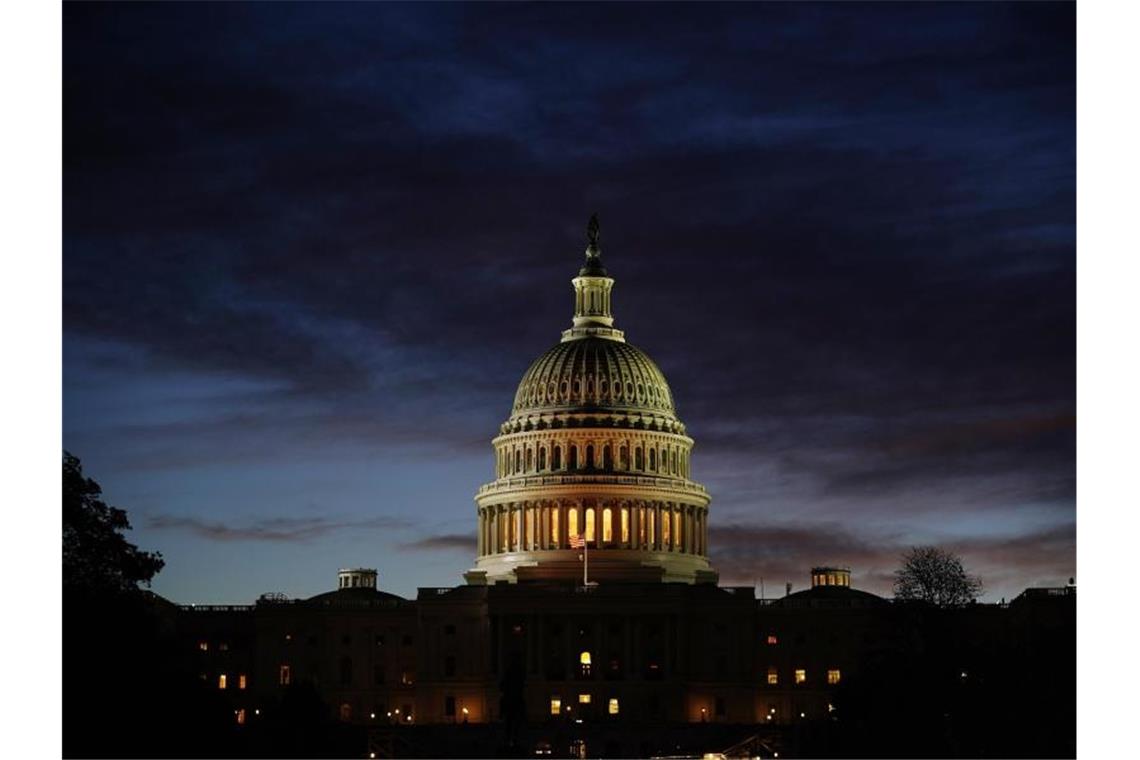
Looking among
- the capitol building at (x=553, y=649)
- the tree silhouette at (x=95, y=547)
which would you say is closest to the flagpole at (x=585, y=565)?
the capitol building at (x=553, y=649)

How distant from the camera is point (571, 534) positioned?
196m

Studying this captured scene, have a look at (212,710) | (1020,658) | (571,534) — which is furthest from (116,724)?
(571,534)

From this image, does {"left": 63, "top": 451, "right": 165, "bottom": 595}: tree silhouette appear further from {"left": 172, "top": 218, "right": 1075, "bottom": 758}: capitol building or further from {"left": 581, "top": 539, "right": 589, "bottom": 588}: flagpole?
{"left": 581, "top": 539, "right": 589, "bottom": 588}: flagpole

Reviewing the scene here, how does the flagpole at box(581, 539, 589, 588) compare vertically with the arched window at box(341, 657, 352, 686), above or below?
above

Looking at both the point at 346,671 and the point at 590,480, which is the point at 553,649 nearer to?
the point at 346,671

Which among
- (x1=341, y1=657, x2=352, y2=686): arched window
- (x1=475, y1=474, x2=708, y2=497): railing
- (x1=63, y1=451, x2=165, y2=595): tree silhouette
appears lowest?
(x1=341, y1=657, x2=352, y2=686): arched window

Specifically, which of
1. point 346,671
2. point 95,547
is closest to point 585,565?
point 346,671

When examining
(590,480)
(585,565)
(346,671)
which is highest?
(590,480)

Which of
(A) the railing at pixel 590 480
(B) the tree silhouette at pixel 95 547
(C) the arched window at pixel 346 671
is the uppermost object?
(A) the railing at pixel 590 480

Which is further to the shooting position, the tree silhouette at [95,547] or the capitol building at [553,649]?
the capitol building at [553,649]

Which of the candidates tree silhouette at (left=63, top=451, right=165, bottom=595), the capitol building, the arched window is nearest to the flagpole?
the capitol building

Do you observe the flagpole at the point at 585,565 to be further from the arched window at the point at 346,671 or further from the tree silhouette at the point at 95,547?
the tree silhouette at the point at 95,547

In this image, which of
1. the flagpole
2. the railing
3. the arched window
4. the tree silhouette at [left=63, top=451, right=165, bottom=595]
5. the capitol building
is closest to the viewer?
the tree silhouette at [left=63, top=451, right=165, bottom=595]
